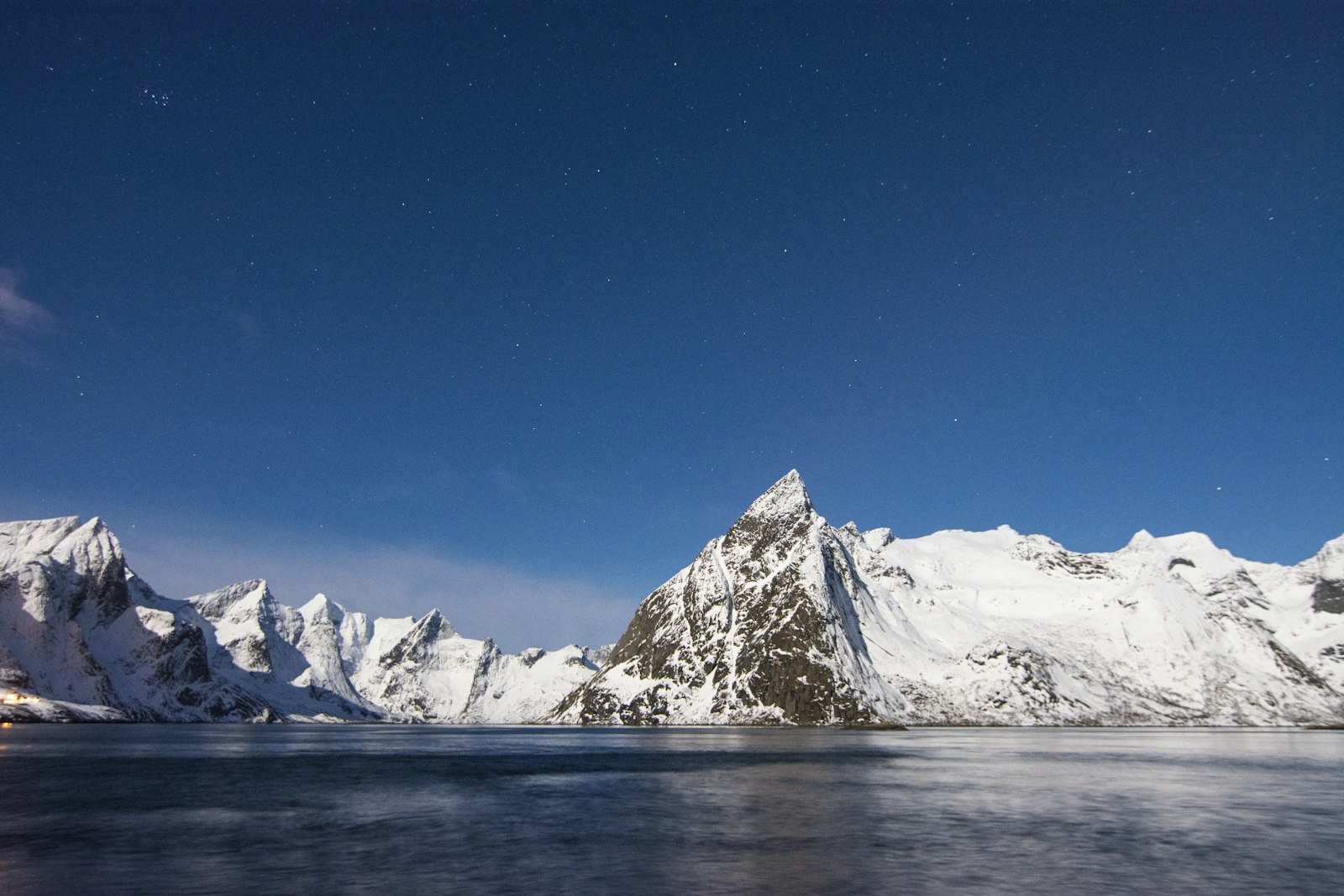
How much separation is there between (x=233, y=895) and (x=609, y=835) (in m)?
18.1

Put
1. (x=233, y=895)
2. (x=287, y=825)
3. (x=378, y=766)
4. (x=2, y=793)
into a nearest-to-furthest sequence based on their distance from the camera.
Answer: (x=233, y=895), (x=287, y=825), (x=2, y=793), (x=378, y=766)

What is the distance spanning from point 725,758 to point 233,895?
9104cm

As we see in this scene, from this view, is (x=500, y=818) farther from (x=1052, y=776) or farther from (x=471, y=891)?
(x=1052, y=776)

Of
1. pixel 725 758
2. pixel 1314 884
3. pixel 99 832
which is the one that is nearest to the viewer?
pixel 1314 884

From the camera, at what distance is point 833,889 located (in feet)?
84.3

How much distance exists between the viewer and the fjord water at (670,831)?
27.8 metres

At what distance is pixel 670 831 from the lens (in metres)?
39.8

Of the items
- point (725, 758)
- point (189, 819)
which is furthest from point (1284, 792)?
point (189, 819)

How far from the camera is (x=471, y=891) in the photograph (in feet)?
84.2

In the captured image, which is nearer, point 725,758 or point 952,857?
point 952,857

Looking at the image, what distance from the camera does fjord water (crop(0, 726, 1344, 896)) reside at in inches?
1093

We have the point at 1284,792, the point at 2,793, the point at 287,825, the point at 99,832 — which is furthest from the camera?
the point at 1284,792

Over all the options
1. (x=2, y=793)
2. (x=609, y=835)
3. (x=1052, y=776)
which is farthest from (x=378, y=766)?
(x=1052, y=776)

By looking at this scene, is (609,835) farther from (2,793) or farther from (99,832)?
(2,793)
